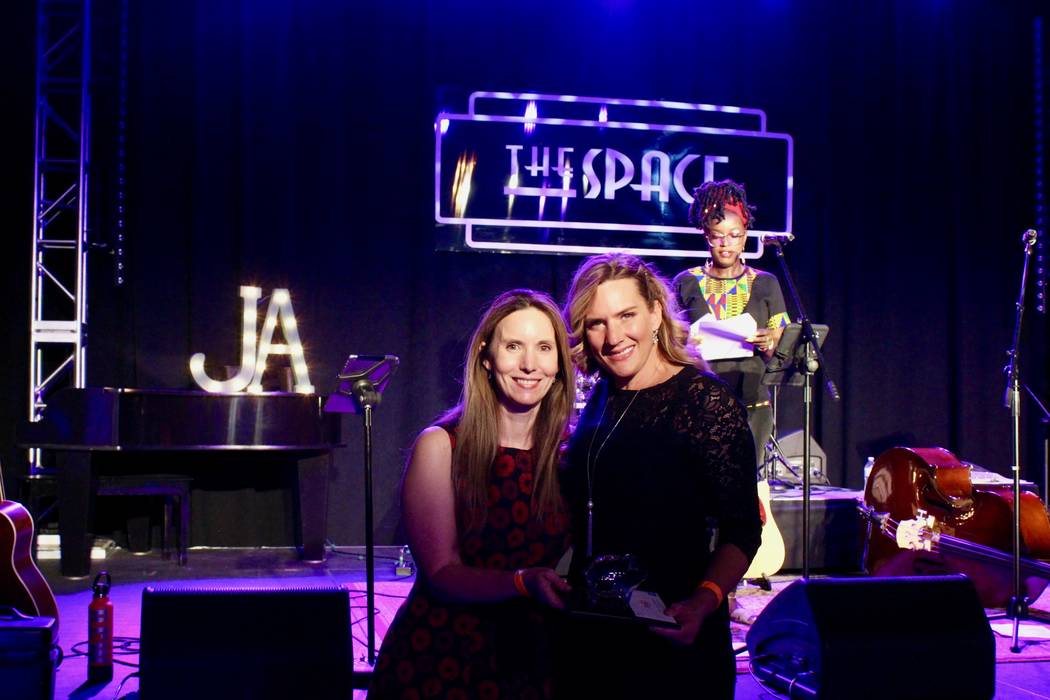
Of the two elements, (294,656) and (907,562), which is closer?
(294,656)

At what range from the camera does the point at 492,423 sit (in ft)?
6.93

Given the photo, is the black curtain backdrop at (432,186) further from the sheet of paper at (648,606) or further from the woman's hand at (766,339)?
the sheet of paper at (648,606)

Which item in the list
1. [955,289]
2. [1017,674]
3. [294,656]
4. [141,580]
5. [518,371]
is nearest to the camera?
[294,656]

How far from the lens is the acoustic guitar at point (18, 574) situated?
166 inches

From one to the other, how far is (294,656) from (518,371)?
0.71m

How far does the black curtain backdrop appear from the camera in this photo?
6.80m

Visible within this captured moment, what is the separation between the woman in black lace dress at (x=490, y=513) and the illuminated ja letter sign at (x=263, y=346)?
486 centimetres

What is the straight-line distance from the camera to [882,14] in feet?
25.7

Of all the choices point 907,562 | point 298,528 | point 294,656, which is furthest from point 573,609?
point 298,528

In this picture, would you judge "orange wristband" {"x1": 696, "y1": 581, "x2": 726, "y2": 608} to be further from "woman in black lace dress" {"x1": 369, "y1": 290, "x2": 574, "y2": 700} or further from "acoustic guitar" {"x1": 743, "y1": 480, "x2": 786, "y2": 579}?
"acoustic guitar" {"x1": 743, "y1": 480, "x2": 786, "y2": 579}

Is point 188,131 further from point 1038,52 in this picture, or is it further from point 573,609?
point 1038,52

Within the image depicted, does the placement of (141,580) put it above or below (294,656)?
below

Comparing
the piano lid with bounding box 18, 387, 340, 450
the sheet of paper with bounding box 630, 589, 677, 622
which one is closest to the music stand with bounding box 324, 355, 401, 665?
the piano lid with bounding box 18, 387, 340, 450

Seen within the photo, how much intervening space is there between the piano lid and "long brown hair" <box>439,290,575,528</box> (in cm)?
409
